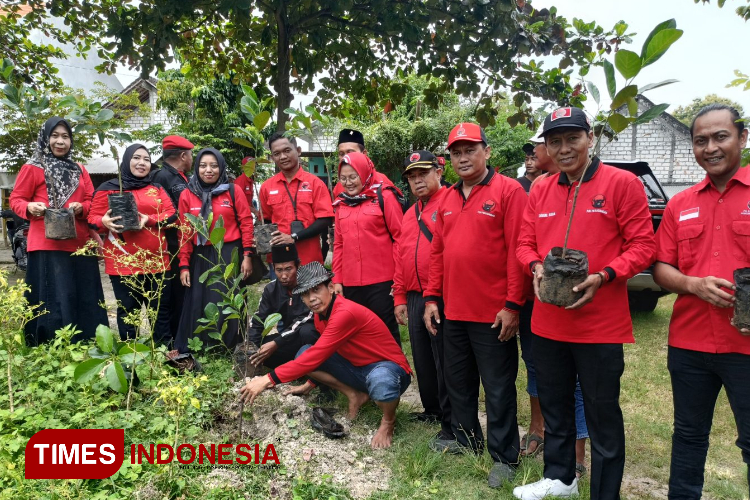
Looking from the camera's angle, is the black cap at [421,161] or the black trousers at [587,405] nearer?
the black trousers at [587,405]

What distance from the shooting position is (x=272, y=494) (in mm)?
2621

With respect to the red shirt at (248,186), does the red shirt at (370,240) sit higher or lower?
lower

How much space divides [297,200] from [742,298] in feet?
10.8

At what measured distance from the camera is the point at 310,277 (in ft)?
11.5

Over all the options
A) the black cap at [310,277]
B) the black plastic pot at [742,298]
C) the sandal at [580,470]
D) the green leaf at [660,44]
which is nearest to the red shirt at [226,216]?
the black cap at [310,277]

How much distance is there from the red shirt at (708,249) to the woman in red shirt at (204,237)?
126 inches

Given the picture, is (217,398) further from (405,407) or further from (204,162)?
(204,162)

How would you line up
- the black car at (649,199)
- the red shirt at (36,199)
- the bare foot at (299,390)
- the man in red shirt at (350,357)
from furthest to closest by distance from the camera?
the black car at (649,199) → the red shirt at (36,199) → the bare foot at (299,390) → the man in red shirt at (350,357)

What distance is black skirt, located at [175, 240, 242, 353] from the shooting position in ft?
14.0

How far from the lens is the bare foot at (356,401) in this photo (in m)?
3.68

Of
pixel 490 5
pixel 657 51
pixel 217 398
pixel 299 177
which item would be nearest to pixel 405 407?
pixel 217 398

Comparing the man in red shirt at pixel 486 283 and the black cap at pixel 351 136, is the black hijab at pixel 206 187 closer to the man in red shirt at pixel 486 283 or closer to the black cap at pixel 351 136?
the black cap at pixel 351 136

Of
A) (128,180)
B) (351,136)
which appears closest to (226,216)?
(128,180)

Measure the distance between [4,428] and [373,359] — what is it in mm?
2289
